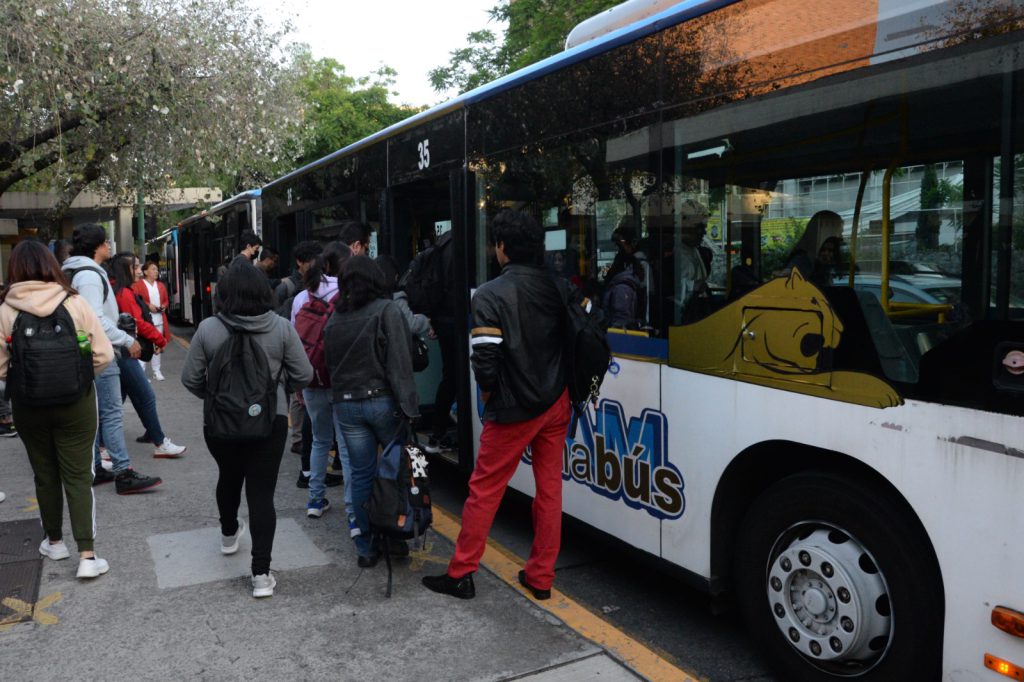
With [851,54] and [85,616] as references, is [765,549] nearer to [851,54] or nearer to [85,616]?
[851,54]

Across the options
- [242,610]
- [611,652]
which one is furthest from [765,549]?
[242,610]

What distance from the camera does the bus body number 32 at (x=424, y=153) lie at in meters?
6.24

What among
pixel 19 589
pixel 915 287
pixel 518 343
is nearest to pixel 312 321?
pixel 518 343

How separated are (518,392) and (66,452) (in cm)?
243

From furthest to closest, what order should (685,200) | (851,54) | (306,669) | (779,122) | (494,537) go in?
(494,537) → (685,200) → (306,669) → (779,122) → (851,54)

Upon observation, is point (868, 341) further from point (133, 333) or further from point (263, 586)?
A: point (133, 333)

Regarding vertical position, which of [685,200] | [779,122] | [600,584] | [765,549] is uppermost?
[779,122]

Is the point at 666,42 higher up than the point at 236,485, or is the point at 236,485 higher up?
the point at 666,42

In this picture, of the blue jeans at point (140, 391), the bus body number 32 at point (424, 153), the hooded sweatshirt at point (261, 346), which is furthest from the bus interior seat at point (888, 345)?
the blue jeans at point (140, 391)

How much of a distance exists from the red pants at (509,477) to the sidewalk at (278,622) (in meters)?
0.29

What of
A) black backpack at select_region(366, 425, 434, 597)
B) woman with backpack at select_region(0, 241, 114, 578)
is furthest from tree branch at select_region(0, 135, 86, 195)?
black backpack at select_region(366, 425, 434, 597)

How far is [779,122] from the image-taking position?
326 centimetres

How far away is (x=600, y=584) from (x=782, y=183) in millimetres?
2335

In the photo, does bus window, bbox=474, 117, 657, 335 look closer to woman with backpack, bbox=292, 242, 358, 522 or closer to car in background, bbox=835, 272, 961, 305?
car in background, bbox=835, 272, 961, 305
